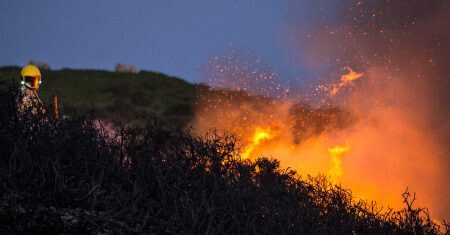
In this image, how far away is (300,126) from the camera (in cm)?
1783

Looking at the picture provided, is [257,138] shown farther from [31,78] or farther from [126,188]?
[126,188]

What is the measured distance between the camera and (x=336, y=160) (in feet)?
46.1

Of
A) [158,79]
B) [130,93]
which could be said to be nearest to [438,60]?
[130,93]

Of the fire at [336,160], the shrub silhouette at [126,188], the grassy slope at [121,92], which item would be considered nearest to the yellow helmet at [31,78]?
the shrub silhouette at [126,188]

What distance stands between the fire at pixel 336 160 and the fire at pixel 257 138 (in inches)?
77.5

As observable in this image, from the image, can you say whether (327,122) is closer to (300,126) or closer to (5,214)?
(300,126)

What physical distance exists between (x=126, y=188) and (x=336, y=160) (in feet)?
32.8

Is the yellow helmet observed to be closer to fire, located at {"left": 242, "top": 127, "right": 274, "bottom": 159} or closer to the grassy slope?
fire, located at {"left": 242, "top": 127, "right": 274, "bottom": 159}

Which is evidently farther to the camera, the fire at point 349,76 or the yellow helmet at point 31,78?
the fire at point 349,76

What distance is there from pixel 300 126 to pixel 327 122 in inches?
35.7

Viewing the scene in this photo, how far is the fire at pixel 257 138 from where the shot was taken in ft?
46.6

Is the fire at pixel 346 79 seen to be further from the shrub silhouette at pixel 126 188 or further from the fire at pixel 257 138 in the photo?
the shrub silhouette at pixel 126 188

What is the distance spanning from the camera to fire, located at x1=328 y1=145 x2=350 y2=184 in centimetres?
1355

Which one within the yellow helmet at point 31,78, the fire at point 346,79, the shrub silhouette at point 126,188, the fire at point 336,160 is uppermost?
the fire at point 346,79
